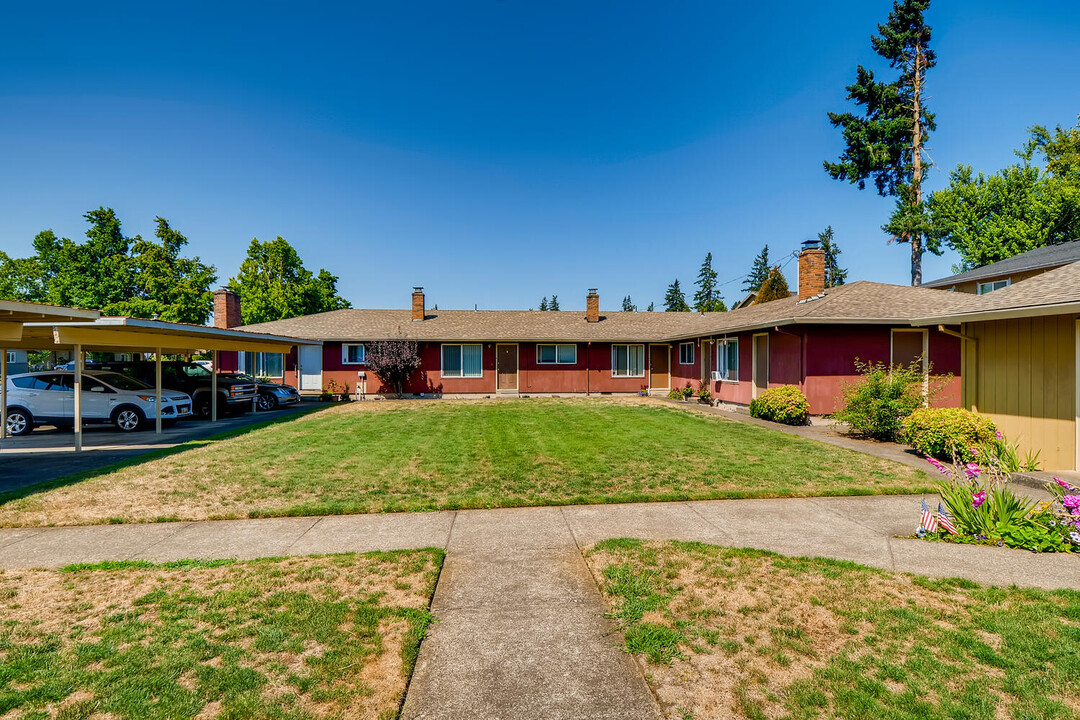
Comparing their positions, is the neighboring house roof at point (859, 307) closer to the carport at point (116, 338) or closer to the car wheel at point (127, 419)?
the carport at point (116, 338)

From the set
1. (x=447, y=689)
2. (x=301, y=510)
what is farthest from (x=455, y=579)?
(x=301, y=510)

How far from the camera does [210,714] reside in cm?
245

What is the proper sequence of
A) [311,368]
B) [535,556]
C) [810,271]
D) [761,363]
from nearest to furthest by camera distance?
[535,556] → [761,363] → [810,271] → [311,368]

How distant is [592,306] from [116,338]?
19.6 metres

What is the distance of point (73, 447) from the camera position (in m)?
10.9

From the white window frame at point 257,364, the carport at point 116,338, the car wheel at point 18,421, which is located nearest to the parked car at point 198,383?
the carport at point 116,338

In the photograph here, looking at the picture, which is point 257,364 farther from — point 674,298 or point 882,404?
point 674,298

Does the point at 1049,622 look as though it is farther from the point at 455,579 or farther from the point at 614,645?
the point at 455,579

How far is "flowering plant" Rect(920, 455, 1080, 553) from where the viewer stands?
471 centimetres

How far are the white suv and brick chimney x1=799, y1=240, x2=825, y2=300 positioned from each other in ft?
70.2

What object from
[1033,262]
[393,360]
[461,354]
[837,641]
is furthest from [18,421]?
[1033,262]

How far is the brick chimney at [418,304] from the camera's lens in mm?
24938

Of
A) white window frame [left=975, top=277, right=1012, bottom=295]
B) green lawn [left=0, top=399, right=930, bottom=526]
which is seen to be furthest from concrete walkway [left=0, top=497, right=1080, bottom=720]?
white window frame [left=975, top=277, right=1012, bottom=295]

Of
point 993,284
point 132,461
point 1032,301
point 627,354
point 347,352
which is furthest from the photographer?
point 993,284
